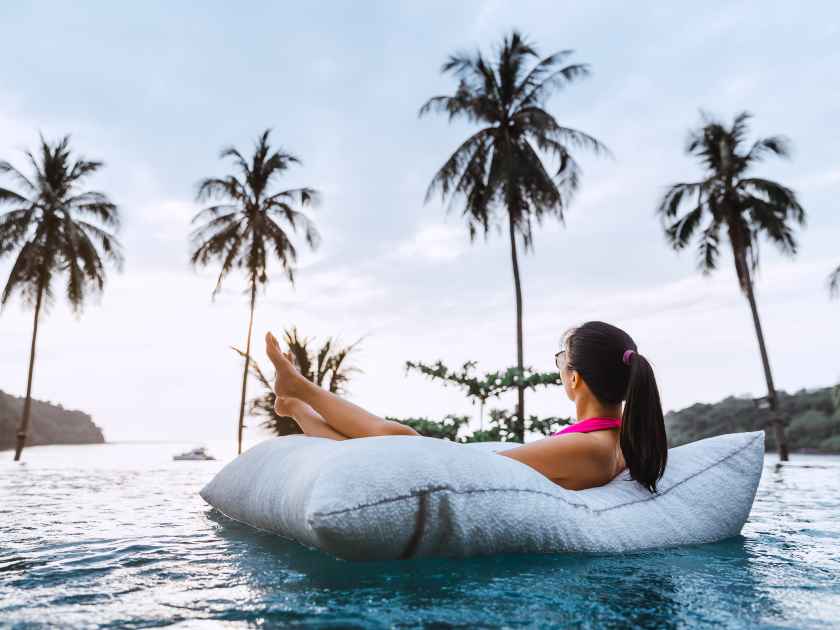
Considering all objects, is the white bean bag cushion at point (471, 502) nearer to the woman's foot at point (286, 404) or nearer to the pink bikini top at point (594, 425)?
the pink bikini top at point (594, 425)

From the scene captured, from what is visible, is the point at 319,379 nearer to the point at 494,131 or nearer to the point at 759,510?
the point at 494,131

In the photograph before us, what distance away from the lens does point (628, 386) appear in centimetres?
268

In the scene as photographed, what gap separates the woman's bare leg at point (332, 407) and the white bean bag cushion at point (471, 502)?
0.18 m

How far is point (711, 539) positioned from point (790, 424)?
31.8 m

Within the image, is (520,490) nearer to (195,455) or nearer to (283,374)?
(283,374)

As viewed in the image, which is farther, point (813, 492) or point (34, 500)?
point (813, 492)

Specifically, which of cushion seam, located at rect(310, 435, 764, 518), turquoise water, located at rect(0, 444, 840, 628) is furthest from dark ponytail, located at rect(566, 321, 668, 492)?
turquoise water, located at rect(0, 444, 840, 628)

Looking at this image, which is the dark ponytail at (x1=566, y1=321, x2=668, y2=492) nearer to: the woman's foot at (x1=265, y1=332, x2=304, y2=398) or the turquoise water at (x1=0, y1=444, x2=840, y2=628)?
the turquoise water at (x1=0, y1=444, x2=840, y2=628)

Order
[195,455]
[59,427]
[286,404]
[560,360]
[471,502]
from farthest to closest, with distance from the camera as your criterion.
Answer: [59,427], [195,455], [286,404], [560,360], [471,502]

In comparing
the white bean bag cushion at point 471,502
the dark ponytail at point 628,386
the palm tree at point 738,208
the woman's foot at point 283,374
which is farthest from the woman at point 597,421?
the palm tree at point 738,208

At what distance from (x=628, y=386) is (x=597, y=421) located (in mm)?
202

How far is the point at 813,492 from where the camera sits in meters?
6.27

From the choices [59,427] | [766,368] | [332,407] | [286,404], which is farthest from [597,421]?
[59,427]

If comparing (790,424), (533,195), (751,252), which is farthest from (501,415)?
(790,424)
